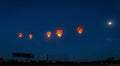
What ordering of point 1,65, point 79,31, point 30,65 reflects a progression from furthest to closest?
1. point 30,65
2. point 1,65
3. point 79,31

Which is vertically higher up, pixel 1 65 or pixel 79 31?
pixel 79 31

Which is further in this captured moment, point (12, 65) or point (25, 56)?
point (25, 56)

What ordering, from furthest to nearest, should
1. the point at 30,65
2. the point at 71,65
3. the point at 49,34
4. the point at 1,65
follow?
the point at 71,65, the point at 30,65, the point at 1,65, the point at 49,34

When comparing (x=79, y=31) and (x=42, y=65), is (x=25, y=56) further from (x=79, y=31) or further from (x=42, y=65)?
(x=79, y=31)

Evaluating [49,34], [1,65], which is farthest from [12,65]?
[49,34]

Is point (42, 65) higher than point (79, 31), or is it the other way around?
point (79, 31)

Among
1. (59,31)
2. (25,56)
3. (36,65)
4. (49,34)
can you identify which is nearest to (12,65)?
(36,65)

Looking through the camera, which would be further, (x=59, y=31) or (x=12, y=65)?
(x=12, y=65)

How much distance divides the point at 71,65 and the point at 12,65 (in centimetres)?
952

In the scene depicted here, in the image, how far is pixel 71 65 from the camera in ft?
143

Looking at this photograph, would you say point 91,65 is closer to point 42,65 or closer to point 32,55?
point 42,65

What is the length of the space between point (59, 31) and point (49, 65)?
12.2 meters

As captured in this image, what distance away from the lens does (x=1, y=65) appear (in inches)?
1473

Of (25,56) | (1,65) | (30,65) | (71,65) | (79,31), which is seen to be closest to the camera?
(79,31)
